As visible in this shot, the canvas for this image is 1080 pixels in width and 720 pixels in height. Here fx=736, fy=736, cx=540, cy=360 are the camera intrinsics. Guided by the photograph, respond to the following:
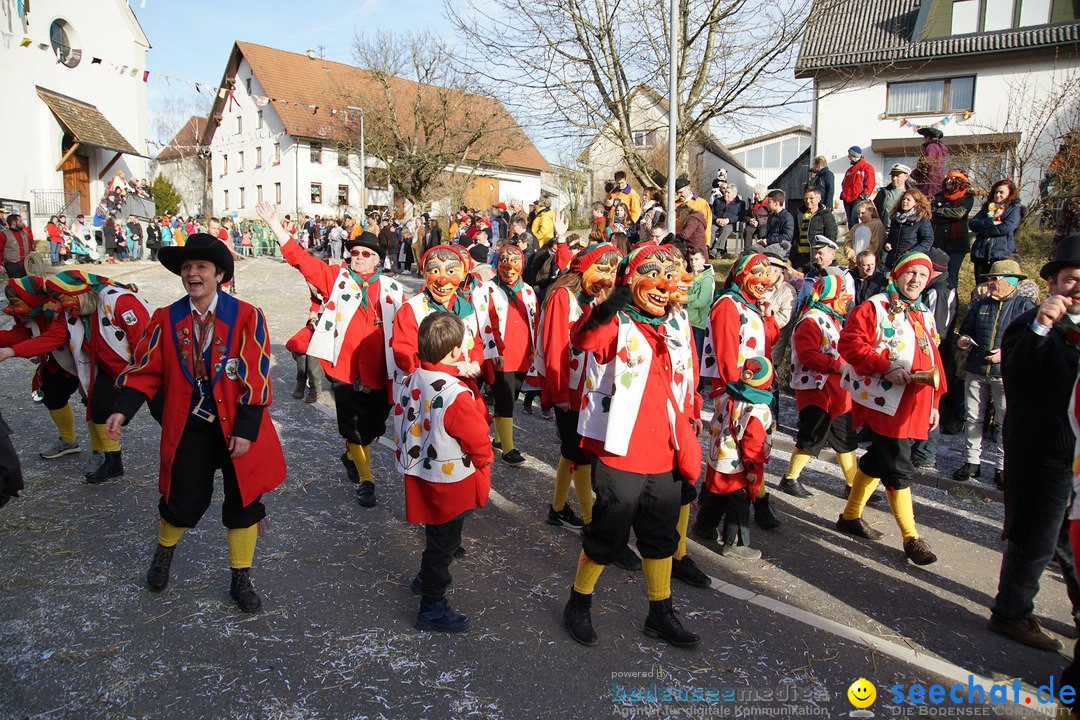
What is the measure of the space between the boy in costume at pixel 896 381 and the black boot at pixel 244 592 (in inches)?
155

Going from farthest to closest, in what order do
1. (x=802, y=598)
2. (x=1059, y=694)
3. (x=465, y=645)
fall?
(x=802, y=598)
(x=465, y=645)
(x=1059, y=694)

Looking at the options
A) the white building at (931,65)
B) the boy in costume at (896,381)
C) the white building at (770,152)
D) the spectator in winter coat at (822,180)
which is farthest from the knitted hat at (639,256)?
the white building at (770,152)

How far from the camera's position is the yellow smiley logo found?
3.34 metres

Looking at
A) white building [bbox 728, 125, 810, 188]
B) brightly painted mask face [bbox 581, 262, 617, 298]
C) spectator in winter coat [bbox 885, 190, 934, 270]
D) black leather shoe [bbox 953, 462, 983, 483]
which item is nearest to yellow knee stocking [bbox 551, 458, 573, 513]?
brightly painted mask face [bbox 581, 262, 617, 298]

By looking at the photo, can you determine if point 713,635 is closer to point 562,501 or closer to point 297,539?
point 562,501

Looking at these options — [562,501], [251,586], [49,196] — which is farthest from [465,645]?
[49,196]

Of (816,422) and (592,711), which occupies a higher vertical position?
(816,422)

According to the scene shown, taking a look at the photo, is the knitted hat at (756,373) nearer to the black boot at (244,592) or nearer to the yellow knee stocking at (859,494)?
the yellow knee stocking at (859,494)

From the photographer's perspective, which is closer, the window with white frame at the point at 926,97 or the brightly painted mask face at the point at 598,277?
the brightly painted mask face at the point at 598,277

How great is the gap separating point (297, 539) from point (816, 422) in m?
3.99

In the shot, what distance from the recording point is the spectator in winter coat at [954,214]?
9.30 meters

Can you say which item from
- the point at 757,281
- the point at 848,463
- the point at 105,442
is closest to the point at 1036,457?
the point at 757,281

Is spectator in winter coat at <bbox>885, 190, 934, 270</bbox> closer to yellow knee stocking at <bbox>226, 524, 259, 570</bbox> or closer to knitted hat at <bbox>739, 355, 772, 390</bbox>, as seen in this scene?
knitted hat at <bbox>739, 355, 772, 390</bbox>

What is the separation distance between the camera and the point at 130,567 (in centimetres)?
450
